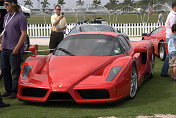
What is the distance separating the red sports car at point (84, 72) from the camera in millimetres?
5336

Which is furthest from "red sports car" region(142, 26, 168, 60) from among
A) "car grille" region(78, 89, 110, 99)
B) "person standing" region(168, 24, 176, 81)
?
"car grille" region(78, 89, 110, 99)

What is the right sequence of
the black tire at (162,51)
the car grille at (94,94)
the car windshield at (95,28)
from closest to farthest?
the car grille at (94,94)
the black tire at (162,51)
the car windshield at (95,28)

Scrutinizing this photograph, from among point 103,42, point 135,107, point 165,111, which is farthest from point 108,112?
point 103,42

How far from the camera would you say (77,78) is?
5449mm

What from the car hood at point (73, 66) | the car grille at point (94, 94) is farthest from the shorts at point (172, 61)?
the car grille at point (94, 94)

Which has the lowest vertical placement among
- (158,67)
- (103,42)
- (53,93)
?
(158,67)

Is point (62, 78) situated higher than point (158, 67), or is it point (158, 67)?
point (62, 78)

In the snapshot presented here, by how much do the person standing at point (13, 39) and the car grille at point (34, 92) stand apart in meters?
0.73

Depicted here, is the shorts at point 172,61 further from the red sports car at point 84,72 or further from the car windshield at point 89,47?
the car windshield at point 89,47

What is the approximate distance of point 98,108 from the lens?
5406mm

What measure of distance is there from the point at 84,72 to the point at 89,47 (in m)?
1.03

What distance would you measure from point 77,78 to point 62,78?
0.26 metres

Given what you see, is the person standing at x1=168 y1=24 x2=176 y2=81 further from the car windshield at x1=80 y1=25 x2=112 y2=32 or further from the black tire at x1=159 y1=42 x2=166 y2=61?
the car windshield at x1=80 y1=25 x2=112 y2=32

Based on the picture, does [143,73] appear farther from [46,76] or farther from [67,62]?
[46,76]
